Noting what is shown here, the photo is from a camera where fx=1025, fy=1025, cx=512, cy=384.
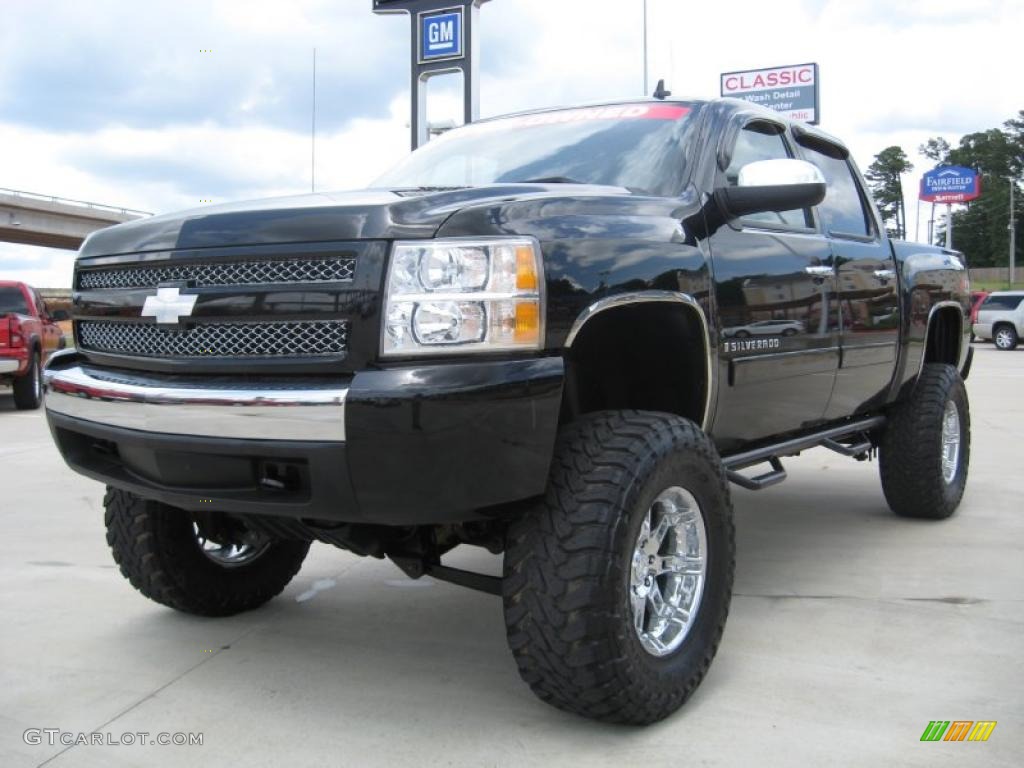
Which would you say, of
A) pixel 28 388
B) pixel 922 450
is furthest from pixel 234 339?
pixel 28 388

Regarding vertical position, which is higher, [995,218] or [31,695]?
[995,218]

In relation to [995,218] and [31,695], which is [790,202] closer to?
[31,695]

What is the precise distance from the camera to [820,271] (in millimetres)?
3996

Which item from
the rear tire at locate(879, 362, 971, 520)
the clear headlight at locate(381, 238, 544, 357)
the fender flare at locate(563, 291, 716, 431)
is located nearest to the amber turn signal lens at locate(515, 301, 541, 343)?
the clear headlight at locate(381, 238, 544, 357)

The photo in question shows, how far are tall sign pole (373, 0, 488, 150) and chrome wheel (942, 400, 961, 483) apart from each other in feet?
25.7

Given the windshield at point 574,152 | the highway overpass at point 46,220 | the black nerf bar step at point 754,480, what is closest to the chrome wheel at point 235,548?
the windshield at point 574,152

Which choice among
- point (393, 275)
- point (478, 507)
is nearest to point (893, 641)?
point (478, 507)

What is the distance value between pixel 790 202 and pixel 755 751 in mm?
1693

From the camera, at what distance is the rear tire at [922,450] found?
202 inches

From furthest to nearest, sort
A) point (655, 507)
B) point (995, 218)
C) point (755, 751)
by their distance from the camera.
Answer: point (995, 218), point (655, 507), point (755, 751)

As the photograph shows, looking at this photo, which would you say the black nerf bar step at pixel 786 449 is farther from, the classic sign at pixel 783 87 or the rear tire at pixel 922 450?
the classic sign at pixel 783 87

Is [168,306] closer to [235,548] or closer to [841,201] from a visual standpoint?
[235,548]

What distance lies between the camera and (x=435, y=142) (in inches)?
175

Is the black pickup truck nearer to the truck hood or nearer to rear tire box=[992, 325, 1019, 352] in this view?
the truck hood
